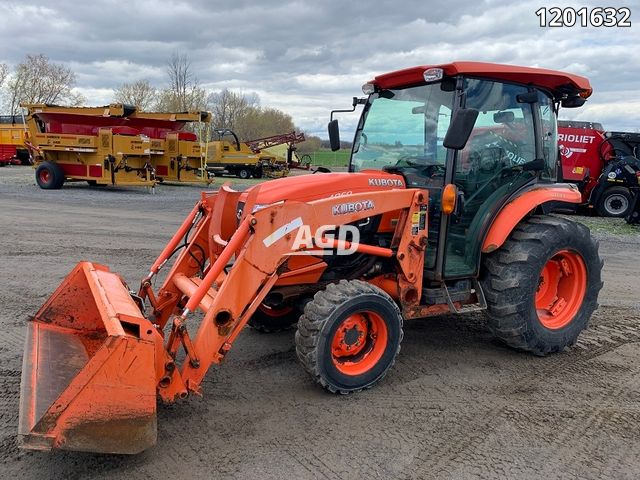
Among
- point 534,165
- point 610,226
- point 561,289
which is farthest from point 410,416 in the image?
point 610,226

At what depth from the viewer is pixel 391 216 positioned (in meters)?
4.00

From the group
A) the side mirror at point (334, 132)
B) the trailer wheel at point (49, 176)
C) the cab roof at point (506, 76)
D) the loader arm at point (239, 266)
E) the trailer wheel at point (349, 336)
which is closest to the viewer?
the loader arm at point (239, 266)

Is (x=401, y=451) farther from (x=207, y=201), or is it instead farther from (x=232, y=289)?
(x=207, y=201)

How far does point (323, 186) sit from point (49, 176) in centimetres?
1506

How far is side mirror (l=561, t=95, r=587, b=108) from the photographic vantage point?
468 cm

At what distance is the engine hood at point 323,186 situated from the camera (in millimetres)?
3678

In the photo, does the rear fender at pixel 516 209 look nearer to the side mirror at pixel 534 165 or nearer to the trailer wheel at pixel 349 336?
the side mirror at pixel 534 165

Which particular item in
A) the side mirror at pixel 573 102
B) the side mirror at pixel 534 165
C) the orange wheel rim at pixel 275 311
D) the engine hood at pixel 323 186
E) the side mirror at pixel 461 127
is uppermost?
the side mirror at pixel 573 102

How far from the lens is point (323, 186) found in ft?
12.4

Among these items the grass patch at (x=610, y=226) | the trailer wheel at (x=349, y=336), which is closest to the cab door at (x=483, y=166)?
the trailer wheel at (x=349, y=336)

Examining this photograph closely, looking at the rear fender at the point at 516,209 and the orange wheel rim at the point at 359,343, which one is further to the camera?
the rear fender at the point at 516,209

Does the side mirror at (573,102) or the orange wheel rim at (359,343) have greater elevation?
the side mirror at (573,102)

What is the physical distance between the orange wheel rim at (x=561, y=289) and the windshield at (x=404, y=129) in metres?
1.45

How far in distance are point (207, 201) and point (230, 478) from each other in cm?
223
